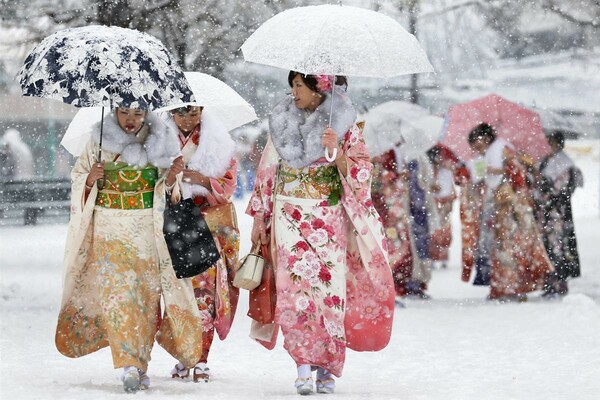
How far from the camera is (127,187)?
25.2ft

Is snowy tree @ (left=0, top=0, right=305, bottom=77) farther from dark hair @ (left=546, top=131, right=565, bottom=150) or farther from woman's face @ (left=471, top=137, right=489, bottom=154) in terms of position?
dark hair @ (left=546, top=131, right=565, bottom=150)

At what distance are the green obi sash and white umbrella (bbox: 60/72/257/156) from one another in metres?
0.63

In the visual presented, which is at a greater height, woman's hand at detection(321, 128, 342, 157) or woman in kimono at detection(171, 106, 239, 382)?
woman's hand at detection(321, 128, 342, 157)

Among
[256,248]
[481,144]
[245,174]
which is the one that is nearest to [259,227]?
[256,248]

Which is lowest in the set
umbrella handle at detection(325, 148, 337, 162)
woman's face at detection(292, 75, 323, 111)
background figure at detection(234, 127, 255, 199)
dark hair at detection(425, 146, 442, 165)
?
background figure at detection(234, 127, 255, 199)

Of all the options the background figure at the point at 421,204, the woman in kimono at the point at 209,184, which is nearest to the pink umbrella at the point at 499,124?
the background figure at the point at 421,204

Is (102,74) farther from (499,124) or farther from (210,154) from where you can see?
Answer: (499,124)

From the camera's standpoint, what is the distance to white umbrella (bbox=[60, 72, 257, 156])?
27.8 feet

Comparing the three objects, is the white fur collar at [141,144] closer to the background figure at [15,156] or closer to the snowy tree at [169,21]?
the snowy tree at [169,21]

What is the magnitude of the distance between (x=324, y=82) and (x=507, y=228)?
6.01m

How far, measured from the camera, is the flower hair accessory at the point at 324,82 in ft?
25.3

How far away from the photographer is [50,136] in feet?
92.2

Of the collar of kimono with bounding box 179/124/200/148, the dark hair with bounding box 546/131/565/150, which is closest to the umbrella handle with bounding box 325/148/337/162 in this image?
the collar of kimono with bounding box 179/124/200/148

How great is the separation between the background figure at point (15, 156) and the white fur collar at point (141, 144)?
17.4 metres
